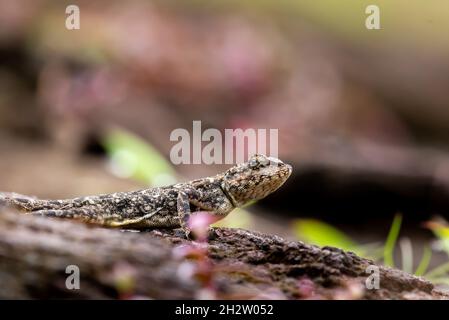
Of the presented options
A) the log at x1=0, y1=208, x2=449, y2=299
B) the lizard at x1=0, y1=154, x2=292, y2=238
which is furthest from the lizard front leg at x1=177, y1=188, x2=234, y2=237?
the log at x1=0, y1=208, x2=449, y2=299

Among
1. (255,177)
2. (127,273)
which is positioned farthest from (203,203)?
(127,273)

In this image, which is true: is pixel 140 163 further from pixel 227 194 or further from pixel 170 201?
pixel 170 201

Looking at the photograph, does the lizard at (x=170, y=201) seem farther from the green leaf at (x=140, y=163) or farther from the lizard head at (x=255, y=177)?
the green leaf at (x=140, y=163)

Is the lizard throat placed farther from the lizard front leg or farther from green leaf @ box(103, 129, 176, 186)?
green leaf @ box(103, 129, 176, 186)
